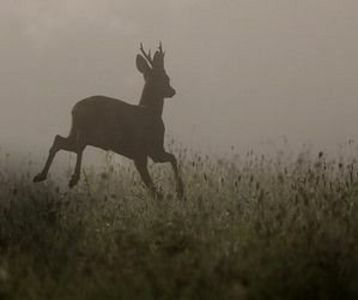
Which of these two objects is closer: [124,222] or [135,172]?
[124,222]

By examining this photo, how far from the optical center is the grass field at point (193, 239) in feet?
16.0

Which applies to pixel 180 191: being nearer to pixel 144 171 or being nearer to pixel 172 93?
pixel 144 171

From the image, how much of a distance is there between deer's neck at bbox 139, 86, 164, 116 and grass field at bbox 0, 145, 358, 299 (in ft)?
4.17

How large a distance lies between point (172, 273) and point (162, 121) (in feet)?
18.4

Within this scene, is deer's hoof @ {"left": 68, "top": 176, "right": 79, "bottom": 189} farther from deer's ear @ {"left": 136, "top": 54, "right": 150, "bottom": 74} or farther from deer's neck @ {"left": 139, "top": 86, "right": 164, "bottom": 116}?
deer's ear @ {"left": 136, "top": 54, "right": 150, "bottom": 74}

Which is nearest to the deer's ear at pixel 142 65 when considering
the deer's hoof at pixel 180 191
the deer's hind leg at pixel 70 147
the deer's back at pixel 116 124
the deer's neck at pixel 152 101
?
the deer's neck at pixel 152 101

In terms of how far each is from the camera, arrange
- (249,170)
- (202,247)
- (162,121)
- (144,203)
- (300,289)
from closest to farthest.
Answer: (300,289) < (202,247) < (144,203) < (249,170) < (162,121)

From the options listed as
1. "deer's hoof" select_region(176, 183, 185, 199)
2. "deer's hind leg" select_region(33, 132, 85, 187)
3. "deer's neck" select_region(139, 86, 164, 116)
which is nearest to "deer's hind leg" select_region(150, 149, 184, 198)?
"deer's hoof" select_region(176, 183, 185, 199)

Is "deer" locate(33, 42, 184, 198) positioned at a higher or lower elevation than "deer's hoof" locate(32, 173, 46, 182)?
higher

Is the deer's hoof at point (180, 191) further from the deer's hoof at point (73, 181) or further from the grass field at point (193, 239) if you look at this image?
the deer's hoof at point (73, 181)

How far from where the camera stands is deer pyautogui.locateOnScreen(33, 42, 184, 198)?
32.6 ft

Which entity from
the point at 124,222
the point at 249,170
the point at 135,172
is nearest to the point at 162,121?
the point at 135,172

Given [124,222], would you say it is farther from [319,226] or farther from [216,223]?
[319,226]

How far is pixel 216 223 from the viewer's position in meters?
6.84
